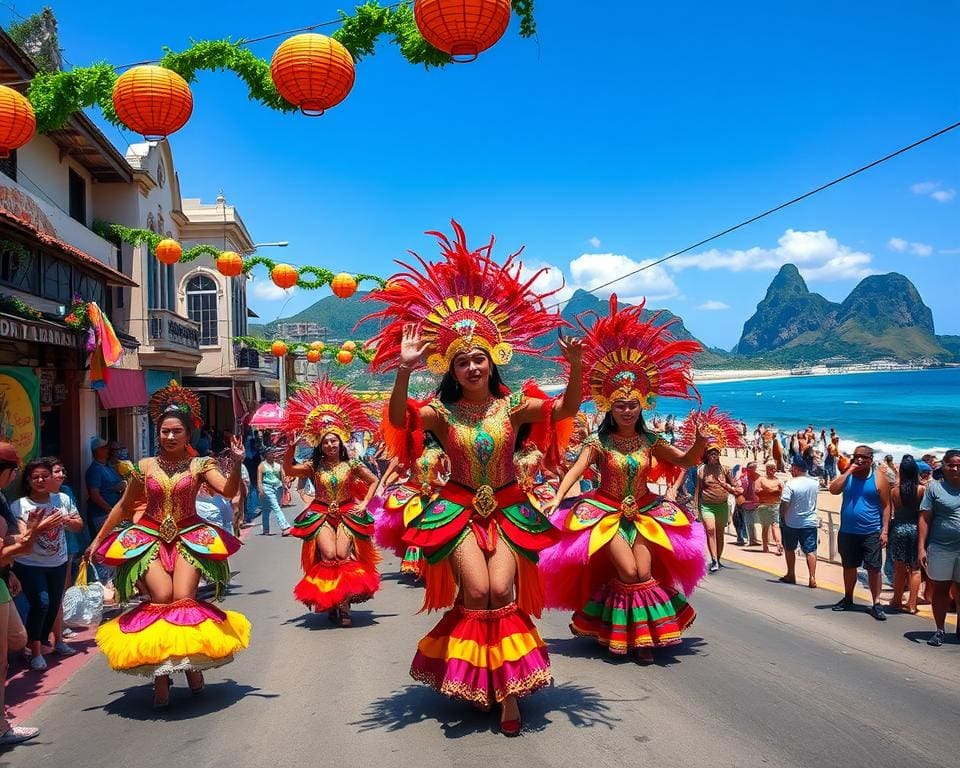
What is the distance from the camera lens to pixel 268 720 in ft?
16.5

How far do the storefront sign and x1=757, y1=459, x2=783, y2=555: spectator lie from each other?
Result: 10728mm

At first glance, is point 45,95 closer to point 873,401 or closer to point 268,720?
point 268,720

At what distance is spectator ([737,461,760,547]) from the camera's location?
12867 mm

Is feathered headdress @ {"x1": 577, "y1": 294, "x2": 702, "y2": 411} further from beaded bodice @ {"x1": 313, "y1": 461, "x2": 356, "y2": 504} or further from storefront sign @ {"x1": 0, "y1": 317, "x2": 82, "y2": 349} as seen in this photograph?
storefront sign @ {"x1": 0, "y1": 317, "x2": 82, "y2": 349}

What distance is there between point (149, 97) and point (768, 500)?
10347 millimetres

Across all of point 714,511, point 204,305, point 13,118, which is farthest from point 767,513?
point 204,305

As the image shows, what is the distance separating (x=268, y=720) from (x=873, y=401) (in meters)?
134

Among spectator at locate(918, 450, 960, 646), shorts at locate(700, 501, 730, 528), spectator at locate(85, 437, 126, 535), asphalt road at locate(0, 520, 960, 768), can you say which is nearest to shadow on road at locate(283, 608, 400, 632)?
asphalt road at locate(0, 520, 960, 768)

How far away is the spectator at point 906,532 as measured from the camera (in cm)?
791

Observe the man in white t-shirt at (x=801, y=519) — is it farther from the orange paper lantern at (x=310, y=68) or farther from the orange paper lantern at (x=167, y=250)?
the orange paper lantern at (x=167, y=250)

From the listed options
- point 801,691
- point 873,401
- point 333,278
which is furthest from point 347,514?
point 873,401

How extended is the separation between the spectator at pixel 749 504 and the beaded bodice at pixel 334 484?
6.83 meters

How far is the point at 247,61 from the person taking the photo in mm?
8859

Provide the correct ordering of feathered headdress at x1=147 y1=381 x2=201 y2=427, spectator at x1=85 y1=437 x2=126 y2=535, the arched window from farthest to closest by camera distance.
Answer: the arched window, spectator at x1=85 y1=437 x2=126 y2=535, feathered headdress at x1=147 y1=381 x2=201 y2=427
